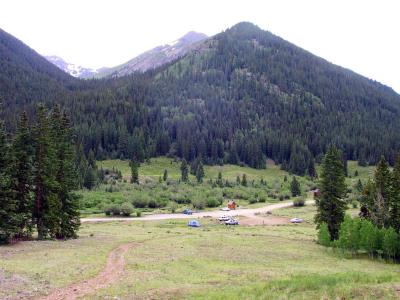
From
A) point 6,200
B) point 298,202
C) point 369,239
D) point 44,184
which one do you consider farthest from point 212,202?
point 6,200

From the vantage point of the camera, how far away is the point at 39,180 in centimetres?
5172

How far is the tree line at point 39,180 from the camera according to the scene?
4769 cm

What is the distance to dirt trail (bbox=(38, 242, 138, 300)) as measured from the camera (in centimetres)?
2533

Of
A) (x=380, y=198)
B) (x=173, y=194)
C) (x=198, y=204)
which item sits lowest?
(x=198, y=204)

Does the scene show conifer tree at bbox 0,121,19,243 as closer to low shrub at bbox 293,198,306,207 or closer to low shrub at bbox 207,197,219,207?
low shrub at bbox 207,197,219,207

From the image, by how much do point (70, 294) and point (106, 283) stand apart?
3.24 m

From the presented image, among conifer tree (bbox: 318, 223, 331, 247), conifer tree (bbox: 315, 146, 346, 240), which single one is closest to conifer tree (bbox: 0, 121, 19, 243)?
conifer tree (bbox: 318, 223, 331, 247)

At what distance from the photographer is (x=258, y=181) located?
581ft

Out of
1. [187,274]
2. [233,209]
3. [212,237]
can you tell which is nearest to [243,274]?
[187,274]

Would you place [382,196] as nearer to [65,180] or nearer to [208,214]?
[65,180]

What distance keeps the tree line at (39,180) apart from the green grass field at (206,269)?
3929 millimetres

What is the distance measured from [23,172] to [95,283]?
26554mm

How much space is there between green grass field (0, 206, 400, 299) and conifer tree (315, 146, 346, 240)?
152 inches

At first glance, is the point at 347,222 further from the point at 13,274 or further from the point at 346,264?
the point at 13,274
